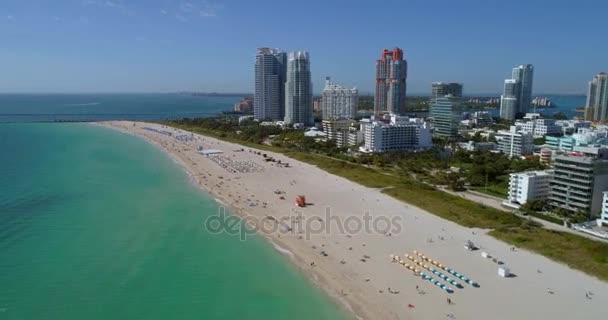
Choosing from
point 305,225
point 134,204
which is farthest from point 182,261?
point 134,204

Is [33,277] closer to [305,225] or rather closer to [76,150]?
[305,225]

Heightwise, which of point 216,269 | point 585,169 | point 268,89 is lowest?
point 216,269

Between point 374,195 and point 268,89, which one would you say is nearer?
point 374,195

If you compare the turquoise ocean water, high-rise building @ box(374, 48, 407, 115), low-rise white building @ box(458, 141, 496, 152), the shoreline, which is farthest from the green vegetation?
high-rise building @ box(374, 48, 407, 115)

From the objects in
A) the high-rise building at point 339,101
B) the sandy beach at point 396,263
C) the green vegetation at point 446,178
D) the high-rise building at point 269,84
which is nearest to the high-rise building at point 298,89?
the high-rise building at point 339,101

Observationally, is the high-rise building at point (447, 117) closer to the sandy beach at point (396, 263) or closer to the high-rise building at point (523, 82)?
the sandy beach at point (396, 263)

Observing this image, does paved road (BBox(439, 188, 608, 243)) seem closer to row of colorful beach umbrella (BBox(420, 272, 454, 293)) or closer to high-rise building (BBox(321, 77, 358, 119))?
row of colorful beach umbrella (BBox(420, 272, 454, 293))
